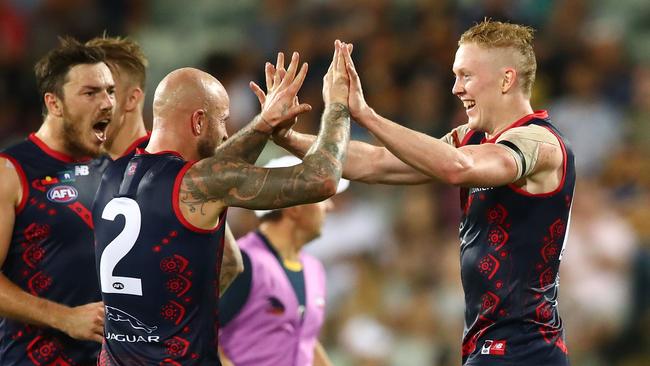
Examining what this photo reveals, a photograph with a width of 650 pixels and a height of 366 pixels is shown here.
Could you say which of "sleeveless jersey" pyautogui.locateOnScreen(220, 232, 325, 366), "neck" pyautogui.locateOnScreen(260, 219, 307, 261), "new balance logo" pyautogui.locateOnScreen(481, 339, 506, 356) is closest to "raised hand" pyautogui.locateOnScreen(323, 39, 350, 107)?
"new balance logo" pyautogui.locateOnScreen(481, 339, 506, 356)

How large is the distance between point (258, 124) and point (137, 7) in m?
9.01

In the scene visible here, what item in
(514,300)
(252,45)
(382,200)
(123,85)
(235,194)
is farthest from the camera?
(252,45)

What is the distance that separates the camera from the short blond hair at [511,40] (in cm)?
543

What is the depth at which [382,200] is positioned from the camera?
35.9 feet

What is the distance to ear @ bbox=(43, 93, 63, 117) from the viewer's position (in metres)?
5.93

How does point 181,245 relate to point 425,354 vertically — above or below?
above

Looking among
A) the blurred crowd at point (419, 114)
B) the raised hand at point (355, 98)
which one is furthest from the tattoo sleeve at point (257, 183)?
the blurred crowd at point (419, 114)

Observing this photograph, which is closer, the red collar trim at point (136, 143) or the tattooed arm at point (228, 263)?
the tattooed arm at point (228, 263)

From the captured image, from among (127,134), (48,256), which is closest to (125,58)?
(127,134)

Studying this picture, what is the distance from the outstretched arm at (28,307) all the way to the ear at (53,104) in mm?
452

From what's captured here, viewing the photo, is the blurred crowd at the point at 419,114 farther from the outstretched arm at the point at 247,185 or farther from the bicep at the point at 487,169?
the outstretched arm at the point at 247,185

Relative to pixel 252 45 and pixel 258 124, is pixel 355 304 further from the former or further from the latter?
pixel 258 124

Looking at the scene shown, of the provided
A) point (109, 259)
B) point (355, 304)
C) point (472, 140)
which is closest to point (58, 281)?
point (109, 259)

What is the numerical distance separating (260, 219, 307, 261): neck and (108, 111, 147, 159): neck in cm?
107
